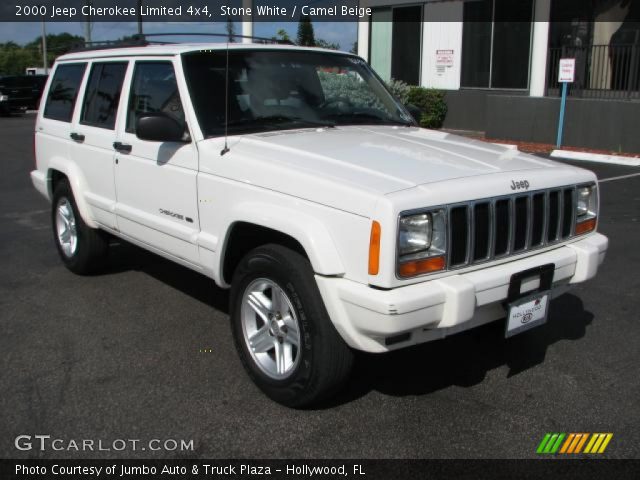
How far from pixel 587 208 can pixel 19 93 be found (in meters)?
28.8

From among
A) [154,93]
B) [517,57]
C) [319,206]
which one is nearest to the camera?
[319,206]

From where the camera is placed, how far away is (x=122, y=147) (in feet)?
15.8

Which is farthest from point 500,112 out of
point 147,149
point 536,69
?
point 147,149

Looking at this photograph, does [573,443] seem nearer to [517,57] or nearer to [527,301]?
[527,301]

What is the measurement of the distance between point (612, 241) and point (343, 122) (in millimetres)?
3792

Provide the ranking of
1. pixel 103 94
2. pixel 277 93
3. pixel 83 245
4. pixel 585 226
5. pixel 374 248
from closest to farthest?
pixel 374 248
pixel 585 226
pixel 277 93
pixel 103 94
pixel 83 245

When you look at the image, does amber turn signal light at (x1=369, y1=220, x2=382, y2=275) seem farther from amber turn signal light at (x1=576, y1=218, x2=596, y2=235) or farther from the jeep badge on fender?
amber turn signal light at (x1=576, y1=218, x2=596, y2=235)

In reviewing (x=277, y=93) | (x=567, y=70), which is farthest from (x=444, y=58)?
(x=277, y=93)

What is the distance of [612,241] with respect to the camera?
22.5 ft

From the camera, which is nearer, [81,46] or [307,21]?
[81,46]

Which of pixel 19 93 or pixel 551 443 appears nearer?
pixel 551 443

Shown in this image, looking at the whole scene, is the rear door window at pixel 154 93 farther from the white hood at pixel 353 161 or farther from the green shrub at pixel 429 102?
the green shrub at pixel 429 102
